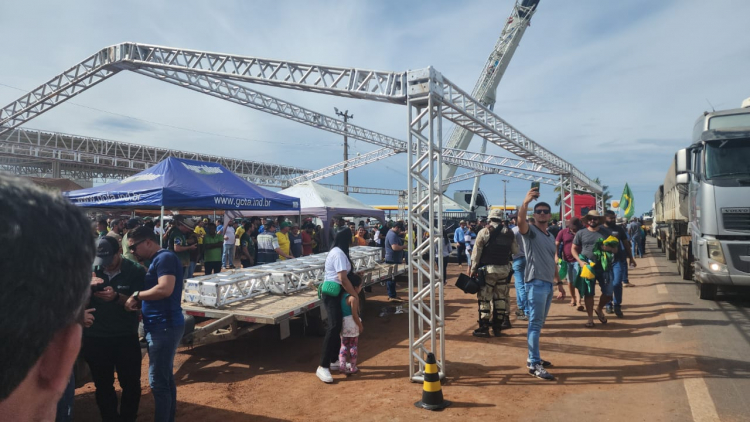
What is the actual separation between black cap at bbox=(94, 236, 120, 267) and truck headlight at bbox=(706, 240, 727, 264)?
9749 mm

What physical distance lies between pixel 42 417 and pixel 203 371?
5.67 m

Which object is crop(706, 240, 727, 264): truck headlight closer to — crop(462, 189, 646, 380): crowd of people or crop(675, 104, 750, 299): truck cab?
crop(675, 104, 750, 299): truck cab

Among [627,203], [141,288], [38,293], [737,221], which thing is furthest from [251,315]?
[627,203]

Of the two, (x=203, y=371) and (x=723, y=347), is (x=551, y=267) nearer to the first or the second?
(x=723, y=347)

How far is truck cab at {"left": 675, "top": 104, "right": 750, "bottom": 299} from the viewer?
26.1 ft

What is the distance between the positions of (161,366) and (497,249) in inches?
212

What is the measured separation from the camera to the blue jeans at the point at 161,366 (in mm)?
3789

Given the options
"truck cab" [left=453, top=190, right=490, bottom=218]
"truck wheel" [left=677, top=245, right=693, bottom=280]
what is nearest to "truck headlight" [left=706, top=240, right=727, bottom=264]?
"truck wheel" [left=677, top=245, right=693, bottom=280]

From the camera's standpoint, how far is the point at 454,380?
5.38m

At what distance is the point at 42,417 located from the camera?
893 millimetres

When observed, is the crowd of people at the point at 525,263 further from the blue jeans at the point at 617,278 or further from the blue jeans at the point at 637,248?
the blue jeans at the point at 637,248

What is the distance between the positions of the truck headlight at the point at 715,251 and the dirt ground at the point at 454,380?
5.74ft

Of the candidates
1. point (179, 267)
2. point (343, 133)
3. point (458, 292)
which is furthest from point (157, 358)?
point (343, 133)

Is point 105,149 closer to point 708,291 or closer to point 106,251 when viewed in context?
point 106,251
